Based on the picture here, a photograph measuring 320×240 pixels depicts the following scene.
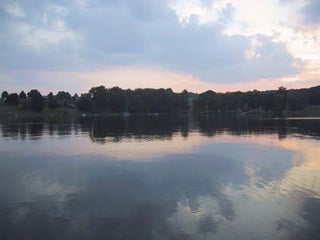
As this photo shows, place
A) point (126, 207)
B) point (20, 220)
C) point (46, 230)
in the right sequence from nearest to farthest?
point (46, 230) < point (20, 220) < point (126, 207)

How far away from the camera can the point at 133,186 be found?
24500 millimetres

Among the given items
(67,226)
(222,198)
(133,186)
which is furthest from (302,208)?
(67,226)

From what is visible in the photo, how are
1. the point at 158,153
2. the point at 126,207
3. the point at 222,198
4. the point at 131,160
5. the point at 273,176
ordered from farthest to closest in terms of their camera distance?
the point at 158,153 → the point at 131,160 → the point at 273,176 → the point at 222,198 → the point at 126,207

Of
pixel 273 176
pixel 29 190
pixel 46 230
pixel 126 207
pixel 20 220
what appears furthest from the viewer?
pixel 273 176

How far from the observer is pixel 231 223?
16.9 meters

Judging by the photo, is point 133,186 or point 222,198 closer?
point 222,198

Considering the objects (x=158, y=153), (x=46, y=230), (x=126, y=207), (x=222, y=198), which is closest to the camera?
(x=46, y=230)

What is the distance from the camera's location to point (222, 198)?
2156 cm

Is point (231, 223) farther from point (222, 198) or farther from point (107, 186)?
point (107, 186)

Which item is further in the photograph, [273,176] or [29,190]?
[273,176]

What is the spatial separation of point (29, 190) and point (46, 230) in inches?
328

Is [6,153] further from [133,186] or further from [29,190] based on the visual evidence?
[133,186]

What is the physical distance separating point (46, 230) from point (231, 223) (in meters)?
8.52

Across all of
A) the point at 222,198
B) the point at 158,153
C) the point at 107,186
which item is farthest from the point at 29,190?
the point at 158,153
